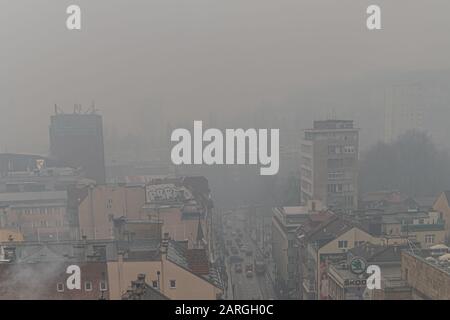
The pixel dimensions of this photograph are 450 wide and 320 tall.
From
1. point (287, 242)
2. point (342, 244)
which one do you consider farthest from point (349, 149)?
point (287, 242)

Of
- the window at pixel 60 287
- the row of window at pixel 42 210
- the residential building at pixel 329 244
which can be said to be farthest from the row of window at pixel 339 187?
the row of window at pixel 42 210

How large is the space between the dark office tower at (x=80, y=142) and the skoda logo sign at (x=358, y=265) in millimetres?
2092

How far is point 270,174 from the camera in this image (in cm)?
314

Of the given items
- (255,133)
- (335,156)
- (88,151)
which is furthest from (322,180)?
(88,151)

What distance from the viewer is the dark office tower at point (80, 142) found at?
3.23 m

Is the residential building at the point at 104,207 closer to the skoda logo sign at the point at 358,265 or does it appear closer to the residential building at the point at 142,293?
the residential building at the point at 142,293

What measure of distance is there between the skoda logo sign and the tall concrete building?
1.74ft

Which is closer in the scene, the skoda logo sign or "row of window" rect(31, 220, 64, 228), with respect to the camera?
the skoda logo sign

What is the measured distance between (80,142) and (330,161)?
5.95 ft

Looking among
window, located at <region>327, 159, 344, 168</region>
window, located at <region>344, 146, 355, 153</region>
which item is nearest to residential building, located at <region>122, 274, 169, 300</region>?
window, located at <region>327, 159, 344, 168</region>

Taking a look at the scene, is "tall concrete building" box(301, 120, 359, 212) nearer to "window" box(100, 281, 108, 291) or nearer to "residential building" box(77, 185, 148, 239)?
"residential building" box(77, 185, 148, 239)

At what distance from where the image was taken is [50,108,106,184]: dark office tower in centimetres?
323
